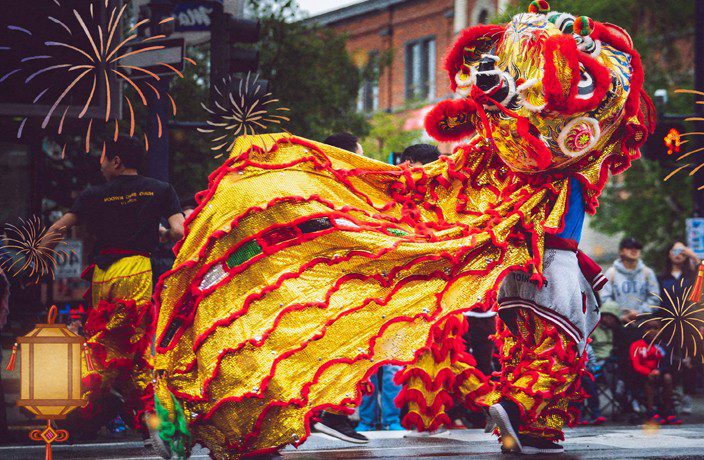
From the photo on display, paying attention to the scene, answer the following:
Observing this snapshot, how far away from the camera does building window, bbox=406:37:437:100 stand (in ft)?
108

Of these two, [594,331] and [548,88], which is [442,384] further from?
[594,331]

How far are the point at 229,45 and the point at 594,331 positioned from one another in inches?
151

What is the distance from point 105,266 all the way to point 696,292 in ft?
10.9

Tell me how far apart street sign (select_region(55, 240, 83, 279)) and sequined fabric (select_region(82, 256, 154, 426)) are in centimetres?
451

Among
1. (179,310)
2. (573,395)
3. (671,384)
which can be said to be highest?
(179,310)

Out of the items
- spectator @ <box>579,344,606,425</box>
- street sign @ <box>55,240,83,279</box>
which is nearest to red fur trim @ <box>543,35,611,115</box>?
spectator @ <box>579,344,606,425</box>

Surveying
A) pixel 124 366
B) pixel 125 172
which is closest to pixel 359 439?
pixel 124 366

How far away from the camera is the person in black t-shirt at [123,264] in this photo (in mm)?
6824

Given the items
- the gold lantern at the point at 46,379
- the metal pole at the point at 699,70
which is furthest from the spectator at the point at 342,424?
the metal pole at the point at 699,70

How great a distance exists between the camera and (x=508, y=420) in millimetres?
5891

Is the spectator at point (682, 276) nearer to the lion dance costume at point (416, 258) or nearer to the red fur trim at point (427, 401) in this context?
the lion dance costume at point (416, 258)

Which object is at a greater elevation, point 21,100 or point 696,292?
point 21,100

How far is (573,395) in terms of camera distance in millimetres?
5953

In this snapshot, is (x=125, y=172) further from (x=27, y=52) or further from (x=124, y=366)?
(x=27, y=52)
